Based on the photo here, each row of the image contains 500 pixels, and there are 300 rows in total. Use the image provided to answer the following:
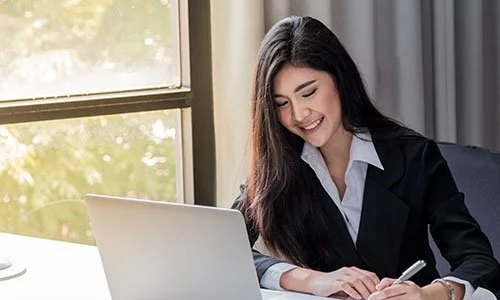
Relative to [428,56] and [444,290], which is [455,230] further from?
[428,56]

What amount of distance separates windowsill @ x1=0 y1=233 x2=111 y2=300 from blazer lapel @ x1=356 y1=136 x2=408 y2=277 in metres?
0.53

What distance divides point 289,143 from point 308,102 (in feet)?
0.39

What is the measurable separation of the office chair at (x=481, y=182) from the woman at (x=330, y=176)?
12cm

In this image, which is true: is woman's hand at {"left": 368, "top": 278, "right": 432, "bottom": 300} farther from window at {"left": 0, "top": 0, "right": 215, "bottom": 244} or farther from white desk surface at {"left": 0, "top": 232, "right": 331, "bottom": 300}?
window at {"left": 0, "top": 0, "right": 215, "bottom": 244}

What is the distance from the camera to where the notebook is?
1.61 metres

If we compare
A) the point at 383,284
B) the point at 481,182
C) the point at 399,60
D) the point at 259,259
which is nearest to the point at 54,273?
the point at 259,259

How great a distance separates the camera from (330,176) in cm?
219

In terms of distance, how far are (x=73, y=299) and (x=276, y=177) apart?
0.52 meters

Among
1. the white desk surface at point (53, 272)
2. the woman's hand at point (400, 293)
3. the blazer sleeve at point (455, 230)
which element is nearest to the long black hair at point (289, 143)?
the blazer sleeve at point (455, 230)

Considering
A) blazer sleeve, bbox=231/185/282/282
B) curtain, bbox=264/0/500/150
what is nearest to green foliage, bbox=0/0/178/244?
curtain, bbox=264/0/500/150

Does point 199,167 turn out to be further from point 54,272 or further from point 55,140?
point 54,272

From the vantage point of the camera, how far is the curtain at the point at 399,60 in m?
2.61

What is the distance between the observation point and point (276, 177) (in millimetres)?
2141

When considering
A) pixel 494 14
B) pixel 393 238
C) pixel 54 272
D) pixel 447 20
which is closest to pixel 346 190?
pixel 393 238
